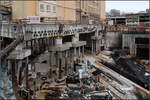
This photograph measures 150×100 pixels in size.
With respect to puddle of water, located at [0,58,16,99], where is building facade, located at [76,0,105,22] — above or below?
above

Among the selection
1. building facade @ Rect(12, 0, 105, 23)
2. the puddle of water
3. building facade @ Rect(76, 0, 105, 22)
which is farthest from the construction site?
building facade @ Rect(76, 0, 105, 22)

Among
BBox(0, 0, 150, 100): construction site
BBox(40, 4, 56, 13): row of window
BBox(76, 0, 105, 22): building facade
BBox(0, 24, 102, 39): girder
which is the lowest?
BBox(0, 0, 150, 100): construction site

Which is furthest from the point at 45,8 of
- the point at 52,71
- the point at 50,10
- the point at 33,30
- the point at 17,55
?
the point at 17,55

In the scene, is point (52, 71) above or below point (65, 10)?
below

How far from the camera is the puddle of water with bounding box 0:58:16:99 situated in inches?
403

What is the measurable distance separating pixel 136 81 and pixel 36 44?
1189 cm

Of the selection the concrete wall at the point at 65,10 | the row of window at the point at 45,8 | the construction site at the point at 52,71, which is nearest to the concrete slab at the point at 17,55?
the construction site at the point at 52,71

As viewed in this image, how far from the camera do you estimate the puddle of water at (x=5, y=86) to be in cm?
1023

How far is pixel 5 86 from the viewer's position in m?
10.5

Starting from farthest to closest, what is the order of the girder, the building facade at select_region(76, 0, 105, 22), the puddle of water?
the building facade at select_region(76, 0, 105, 22)
the girder
the puddle of water

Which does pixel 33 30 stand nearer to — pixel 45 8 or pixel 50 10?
pixel 45 8

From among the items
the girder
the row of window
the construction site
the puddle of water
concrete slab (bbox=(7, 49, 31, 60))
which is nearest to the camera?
the puddle of water

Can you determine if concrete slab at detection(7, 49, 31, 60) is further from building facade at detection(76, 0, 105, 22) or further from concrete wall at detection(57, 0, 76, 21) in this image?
building facade at detection(76, 0, 105, 22)

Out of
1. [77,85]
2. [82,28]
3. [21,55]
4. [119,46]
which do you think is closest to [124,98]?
[77,85]
